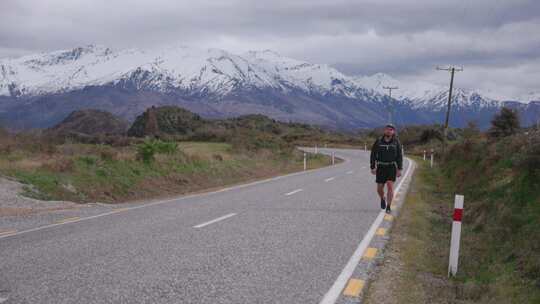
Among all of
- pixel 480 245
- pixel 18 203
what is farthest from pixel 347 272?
pixel 18 203

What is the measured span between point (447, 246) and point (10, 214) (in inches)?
342

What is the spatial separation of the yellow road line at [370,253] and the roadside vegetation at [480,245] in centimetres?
20


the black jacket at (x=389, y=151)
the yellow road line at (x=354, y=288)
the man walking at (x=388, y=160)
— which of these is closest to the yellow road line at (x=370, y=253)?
the yellow road line at (x=354, y=288)

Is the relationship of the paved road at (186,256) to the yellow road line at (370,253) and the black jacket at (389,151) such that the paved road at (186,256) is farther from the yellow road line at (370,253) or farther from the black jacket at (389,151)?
the black jacket at (389,151)

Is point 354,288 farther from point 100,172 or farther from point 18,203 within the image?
point 100,172

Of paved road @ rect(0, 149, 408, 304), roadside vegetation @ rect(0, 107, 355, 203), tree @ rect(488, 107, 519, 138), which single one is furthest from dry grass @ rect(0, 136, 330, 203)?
tree @ rect(488, 107, 519, 138)

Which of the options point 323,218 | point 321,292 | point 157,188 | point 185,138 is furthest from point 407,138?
point 321,292

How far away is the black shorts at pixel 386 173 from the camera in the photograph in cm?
1154

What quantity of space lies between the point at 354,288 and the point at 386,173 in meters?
6.11

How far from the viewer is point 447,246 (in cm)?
847

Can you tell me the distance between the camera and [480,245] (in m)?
8.70

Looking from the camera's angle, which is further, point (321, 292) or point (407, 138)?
point (407, 138)

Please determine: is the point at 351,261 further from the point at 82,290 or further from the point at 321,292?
the point at 82,290

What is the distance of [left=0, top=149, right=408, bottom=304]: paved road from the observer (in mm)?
5379
